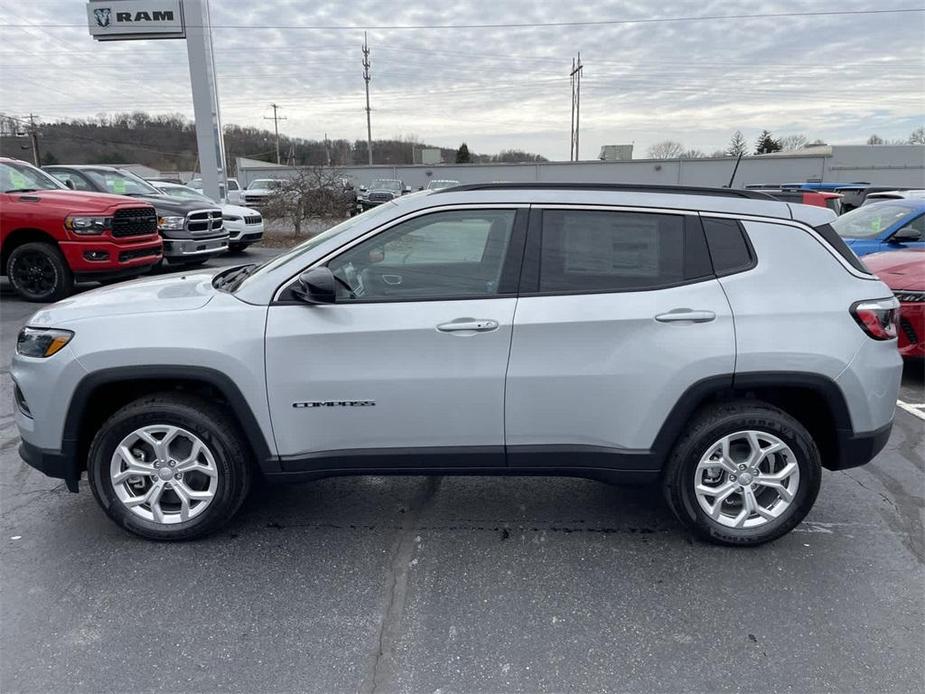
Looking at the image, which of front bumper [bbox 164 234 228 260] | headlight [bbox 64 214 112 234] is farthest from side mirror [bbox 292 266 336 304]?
front bumper [bbox 164 234 228 260]

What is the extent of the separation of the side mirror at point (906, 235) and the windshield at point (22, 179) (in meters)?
11.3

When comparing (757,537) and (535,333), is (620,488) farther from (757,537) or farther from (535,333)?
(535,333)

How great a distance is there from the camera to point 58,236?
8.66m

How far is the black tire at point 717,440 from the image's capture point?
3.07 m

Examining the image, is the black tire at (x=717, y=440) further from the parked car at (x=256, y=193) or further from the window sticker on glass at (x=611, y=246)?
the parked car at (x=256, y=193)

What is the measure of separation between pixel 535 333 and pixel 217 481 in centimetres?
172

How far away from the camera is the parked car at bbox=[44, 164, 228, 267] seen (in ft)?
36.9

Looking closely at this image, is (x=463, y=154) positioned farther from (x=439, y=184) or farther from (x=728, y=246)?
(x=728, y=246)

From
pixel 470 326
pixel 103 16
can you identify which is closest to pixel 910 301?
pixel 470 326

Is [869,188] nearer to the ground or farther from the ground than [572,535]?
farther from the ground

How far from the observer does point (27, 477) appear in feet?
13.0

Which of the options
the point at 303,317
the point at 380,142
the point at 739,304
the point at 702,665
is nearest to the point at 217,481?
the point at 303,317

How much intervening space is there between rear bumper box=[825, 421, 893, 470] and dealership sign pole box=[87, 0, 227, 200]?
59.5ft

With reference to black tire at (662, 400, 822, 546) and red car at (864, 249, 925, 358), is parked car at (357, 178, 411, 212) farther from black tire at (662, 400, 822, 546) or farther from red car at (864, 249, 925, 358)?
black tire at (662, 400, 822, 546)
